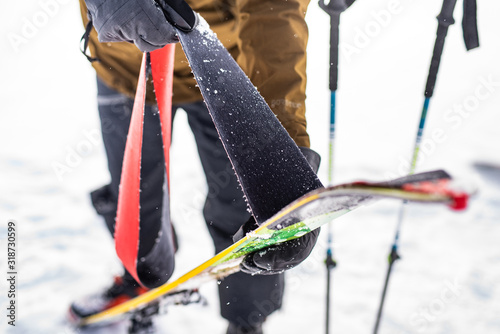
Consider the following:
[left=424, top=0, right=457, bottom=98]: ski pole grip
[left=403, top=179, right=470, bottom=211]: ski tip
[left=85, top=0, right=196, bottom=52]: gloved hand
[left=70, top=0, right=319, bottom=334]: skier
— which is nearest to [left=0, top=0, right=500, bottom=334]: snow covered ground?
[left=403, top=179, right=470, bottom=211]: ski tip

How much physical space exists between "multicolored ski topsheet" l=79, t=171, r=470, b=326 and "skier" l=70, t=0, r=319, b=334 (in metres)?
0.05

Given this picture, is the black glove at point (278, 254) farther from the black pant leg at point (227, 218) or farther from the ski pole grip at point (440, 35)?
the ski pole grip at point (440, 35)

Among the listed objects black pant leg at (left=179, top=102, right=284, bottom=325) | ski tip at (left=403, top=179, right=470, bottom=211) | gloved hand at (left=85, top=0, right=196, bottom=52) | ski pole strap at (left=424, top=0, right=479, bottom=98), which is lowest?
black pant leg at (left=179, top=102, right=284, bottom=325)

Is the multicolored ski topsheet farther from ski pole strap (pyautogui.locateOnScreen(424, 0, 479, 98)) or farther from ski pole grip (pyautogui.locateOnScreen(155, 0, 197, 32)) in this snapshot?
ski pole strap (pyautogui.locateOnScreen(424, 0, 479, 98))

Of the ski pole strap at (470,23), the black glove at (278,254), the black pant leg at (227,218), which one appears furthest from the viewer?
the black pant leg at (227,218)

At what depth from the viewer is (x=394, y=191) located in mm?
391

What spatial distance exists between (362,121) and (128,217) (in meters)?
2.49

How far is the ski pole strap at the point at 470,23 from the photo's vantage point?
868 mm

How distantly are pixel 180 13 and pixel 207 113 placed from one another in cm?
37

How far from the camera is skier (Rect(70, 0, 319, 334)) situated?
2.53 ft

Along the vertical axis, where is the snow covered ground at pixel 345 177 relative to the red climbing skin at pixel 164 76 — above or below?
below

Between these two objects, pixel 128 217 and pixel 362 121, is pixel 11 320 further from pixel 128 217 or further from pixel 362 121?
pixel 362 121

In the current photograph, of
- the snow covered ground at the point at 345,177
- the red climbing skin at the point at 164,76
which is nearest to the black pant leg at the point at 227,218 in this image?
the red climbing skin at the point at 164,76

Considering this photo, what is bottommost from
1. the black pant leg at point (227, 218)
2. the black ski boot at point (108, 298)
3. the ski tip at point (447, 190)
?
the black ski boot at point (108, 298)
